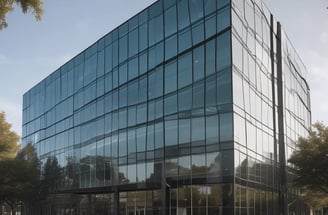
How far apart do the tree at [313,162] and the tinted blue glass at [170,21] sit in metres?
14.4

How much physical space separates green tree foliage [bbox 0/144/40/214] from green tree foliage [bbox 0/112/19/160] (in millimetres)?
867

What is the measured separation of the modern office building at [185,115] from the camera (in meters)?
30.7

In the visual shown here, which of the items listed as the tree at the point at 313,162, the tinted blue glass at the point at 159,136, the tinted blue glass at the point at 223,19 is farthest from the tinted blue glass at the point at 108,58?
the tree at the point at 313,162

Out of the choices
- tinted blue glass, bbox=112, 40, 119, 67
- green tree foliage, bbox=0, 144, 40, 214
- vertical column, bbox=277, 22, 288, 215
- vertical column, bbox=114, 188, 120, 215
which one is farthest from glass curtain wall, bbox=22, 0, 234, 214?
vertical column, bbox=277, 22, 288, 215

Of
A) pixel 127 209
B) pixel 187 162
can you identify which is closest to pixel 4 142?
pixel 127 209

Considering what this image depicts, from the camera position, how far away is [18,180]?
54.2m

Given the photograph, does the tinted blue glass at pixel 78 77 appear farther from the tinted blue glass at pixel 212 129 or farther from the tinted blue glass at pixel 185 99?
the tinted blue glass at pixel 212 129

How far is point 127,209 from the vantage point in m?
39.3

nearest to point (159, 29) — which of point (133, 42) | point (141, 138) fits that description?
point (133, 42)

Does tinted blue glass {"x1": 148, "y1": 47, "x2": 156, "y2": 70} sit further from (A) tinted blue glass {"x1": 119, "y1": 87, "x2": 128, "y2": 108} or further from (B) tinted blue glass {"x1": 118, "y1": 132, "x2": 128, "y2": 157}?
(B) tinted blue glass {"x1": 118, "y1": 132, "x2": 128, "y2": 157}

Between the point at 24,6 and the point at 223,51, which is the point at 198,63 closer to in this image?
the point at 223,51

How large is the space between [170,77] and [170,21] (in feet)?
14.0

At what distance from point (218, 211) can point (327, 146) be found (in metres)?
13.4

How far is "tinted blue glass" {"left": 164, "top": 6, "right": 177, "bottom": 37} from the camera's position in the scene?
115 feet
